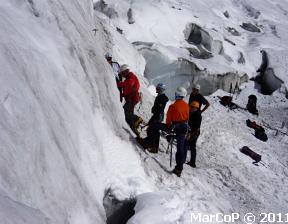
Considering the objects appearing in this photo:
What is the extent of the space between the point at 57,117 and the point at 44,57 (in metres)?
1.00

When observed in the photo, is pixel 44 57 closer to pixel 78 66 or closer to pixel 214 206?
pixel 78 66

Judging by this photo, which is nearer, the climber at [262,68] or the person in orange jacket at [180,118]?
the person in orange jacket at [180,118]

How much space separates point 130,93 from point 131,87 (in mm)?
183

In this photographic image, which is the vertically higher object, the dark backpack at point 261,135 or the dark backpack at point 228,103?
the dark backpack at point 261,135

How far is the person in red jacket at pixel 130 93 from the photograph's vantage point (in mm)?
9609

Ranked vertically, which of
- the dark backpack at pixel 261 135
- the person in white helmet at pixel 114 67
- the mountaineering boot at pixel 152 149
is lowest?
the dark backpack at pixel 261 135

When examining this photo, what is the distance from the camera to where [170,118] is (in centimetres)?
839

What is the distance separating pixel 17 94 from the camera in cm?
521

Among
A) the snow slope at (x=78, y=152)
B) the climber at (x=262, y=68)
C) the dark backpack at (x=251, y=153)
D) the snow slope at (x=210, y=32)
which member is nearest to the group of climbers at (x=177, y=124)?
the snow slope at (x=78, y=152)

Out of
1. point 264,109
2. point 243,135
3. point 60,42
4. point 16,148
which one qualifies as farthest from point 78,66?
point 264,109

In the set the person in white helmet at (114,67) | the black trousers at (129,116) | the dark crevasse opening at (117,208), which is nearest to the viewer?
the dark crevasse opening at (117,208)

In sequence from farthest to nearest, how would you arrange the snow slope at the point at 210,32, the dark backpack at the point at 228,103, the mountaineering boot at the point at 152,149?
the snow slope at the point at 210,32 → the dark backpack at the point at 228,103 → the mountaineering boot at the point at 152,149

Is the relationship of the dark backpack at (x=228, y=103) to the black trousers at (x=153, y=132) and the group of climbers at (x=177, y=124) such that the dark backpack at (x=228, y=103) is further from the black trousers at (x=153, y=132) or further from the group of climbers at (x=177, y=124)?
the black trousers at (x=153, y=132)

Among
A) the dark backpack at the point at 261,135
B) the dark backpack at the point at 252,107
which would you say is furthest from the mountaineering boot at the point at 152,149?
the dark backpack at the point at 252,107
